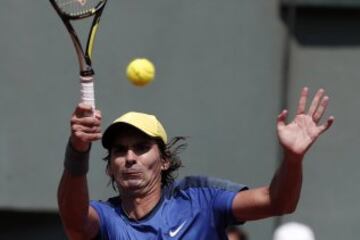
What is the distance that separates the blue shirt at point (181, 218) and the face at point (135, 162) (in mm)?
110

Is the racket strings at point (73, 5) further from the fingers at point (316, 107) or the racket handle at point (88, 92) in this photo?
the fingers at point (316, 107)

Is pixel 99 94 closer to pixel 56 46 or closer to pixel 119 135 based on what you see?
pixel 56 46

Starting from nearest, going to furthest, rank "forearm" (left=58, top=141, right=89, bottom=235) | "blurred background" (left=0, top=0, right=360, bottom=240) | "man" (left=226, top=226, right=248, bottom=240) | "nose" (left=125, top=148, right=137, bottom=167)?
1. "forearm" (left=58, top=141, right=89, bottom=235)
2. "nose" (left=125, top=148, right=137, bottom=167)
3. "man" (left=226, top=226, right=248, bottom=240)
4. "blurred background" (left=0, top=0, right=360, bottom=240)

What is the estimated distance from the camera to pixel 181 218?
521 centimetres

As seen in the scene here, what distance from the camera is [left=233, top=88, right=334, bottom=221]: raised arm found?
16.0ft

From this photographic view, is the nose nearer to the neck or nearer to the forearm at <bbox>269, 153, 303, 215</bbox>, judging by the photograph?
the neck

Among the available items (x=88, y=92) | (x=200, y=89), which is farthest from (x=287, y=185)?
(x=200, y=89)

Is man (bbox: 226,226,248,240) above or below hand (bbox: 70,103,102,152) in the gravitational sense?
below

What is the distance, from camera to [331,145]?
8625mm

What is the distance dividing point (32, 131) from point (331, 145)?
2051mm

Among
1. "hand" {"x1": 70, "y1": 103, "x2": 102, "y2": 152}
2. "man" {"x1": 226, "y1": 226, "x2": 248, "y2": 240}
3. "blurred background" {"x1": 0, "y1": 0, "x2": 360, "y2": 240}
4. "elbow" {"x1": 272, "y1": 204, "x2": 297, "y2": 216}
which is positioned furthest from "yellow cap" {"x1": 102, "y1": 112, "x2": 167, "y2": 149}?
"blurred background" {"x1": 0, "y1": 0, "x2": 360, "y2": 240}

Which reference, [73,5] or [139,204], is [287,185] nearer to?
[139,204]

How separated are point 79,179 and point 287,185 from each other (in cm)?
82

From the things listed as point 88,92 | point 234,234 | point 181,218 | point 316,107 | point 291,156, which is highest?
point 88,92
